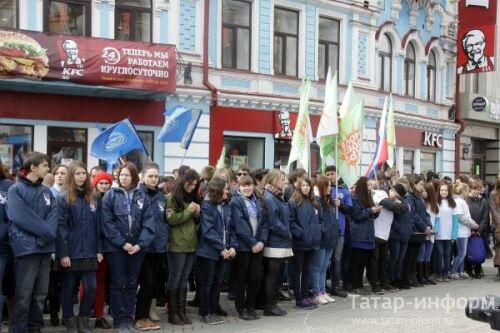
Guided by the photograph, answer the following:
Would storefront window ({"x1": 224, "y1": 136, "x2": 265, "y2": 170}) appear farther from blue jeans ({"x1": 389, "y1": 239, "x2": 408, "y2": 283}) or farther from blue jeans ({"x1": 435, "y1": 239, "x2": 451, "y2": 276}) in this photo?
blue jeans ({"x1": 389, "y1": 239, "x2": 408, "y2": 283})

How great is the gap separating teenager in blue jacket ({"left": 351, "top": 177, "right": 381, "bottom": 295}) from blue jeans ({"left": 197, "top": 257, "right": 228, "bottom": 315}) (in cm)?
278

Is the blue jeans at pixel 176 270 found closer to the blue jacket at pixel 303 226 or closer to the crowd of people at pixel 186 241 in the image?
the crowd of people at pixel 186 241

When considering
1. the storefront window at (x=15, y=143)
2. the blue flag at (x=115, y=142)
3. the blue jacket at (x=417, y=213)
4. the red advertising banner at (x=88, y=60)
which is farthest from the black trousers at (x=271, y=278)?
the storefront window at (x=15, y=143)

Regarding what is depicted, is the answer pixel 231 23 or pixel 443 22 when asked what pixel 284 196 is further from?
pixel 443 22

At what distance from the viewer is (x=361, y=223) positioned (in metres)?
11.0

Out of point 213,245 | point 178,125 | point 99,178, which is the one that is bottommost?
point 213,245

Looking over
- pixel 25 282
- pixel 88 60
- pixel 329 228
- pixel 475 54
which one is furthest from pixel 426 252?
pixel 475 54

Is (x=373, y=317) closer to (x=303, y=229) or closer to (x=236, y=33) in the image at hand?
(x=303, y=229)

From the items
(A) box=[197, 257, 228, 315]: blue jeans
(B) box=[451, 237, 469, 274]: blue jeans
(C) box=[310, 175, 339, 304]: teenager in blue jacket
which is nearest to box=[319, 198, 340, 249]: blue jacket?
(C) box=[310, 175, 339, 304]: teenager in blue jacket

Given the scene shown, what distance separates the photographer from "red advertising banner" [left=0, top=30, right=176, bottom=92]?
1424 cm

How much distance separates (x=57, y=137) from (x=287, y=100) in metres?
6.56

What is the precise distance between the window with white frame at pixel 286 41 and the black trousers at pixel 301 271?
10764 mm

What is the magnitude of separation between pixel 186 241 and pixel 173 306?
814 mm

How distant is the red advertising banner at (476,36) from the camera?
24.8 m
